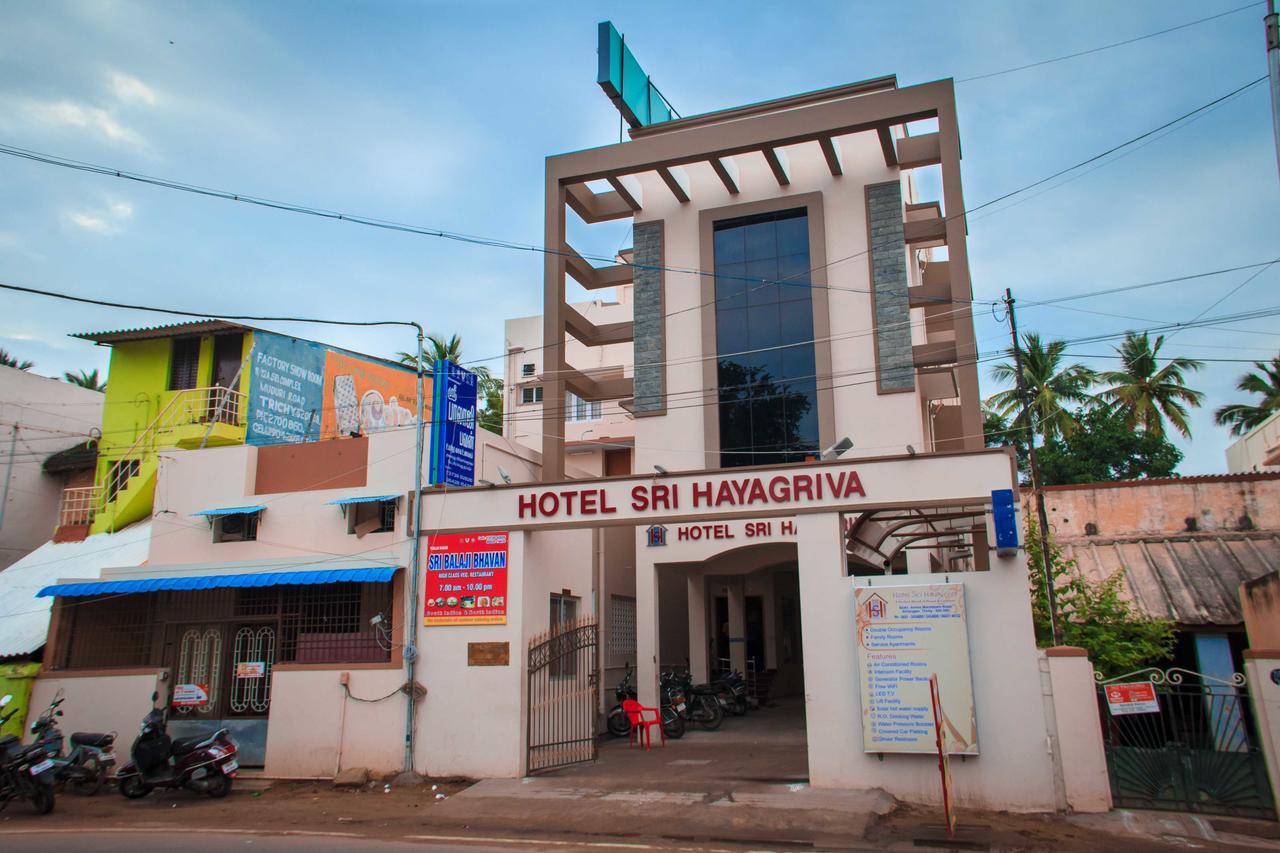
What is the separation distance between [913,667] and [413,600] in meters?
7.88

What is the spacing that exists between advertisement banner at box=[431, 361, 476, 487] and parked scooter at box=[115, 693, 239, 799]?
17.1 feet

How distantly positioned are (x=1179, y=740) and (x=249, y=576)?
1410 cm

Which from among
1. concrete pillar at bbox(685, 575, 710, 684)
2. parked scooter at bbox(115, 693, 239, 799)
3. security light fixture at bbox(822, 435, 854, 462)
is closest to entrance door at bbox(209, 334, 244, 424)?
parked scooter at bbox(115, 693, 239, 799)

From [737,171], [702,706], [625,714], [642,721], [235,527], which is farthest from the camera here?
[737,171]

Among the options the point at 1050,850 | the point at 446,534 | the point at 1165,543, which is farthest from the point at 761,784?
the point at 1165,543

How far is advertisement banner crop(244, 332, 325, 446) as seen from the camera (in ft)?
75.2

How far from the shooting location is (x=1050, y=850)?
9383 millimetres

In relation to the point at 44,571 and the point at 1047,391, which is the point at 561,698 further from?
the point at 1047,391

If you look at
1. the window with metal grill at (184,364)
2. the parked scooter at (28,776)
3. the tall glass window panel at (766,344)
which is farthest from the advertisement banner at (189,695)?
the tall glass window panel at (766,344)

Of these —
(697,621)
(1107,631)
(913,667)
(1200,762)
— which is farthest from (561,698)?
(1200,762)

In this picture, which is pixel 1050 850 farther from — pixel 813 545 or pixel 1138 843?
pixel 813 545

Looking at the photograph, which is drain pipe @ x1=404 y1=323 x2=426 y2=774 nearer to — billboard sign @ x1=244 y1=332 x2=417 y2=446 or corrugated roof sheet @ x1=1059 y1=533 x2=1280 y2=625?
billboard sign @ x1=244 y1=332 x2=417 y2=446

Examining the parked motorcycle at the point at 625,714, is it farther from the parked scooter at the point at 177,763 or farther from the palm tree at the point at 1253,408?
the palm tree at the point at 1253,408

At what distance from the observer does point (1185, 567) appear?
18656 millimetres
